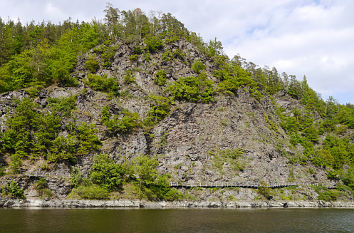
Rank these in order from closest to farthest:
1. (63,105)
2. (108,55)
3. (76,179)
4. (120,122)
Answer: (76,179), (120,122), (63,105), (108,55)

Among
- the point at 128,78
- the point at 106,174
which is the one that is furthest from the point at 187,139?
the point at 128,78

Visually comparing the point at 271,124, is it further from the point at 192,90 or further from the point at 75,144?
the point at 75,144

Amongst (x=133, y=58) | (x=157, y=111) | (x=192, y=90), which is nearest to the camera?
(x=157, y=111)

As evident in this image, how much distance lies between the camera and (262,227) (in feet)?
112

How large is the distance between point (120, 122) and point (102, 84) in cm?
1698

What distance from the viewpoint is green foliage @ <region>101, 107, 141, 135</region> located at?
6806 centimetres

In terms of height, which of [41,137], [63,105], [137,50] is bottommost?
[41,137]

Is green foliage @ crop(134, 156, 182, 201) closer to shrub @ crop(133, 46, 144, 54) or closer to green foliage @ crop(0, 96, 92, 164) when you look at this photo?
green foliage @ crop(0, 96, 92, 164)

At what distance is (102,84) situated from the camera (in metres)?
78.9

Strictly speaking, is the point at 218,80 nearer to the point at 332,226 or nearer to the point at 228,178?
the point at 228,178

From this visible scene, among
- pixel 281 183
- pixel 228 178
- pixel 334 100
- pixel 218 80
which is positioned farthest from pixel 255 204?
pixel 334 100

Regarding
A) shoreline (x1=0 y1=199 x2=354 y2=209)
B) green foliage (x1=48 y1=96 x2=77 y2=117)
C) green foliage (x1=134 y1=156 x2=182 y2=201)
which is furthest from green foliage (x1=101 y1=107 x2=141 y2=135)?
shoreline (x1=0 y1=199 x2=354 y2=209)

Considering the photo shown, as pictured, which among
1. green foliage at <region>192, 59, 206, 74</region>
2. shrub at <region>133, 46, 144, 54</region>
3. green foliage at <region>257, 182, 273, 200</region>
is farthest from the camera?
green foliage at <region>192, 59, 206, 74</region>

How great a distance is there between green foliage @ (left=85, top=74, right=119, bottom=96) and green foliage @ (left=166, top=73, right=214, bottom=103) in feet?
56.1
